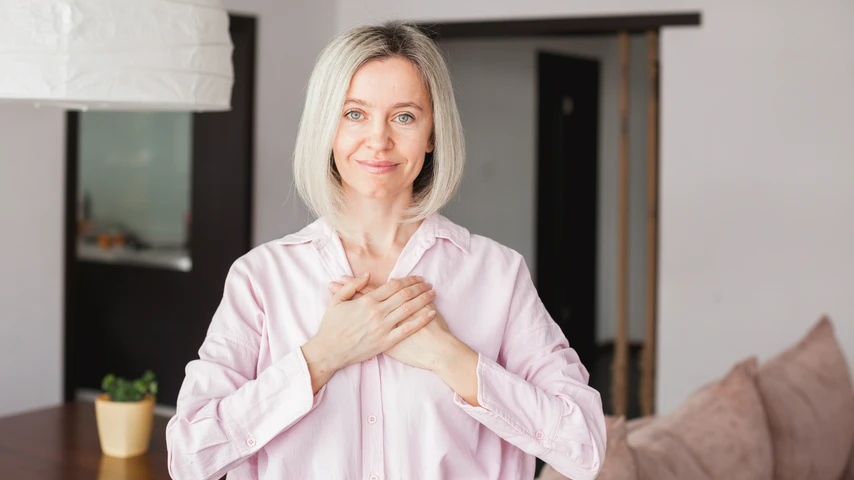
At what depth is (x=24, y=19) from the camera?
1679 mm

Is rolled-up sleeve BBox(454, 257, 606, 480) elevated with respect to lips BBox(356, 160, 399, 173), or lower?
lower

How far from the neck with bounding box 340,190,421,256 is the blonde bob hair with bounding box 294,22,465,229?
0.02 meters

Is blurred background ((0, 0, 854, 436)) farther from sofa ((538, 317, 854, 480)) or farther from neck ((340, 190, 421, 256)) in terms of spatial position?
neck ((340, 190, 421, 256))

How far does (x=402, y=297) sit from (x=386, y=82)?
0.30 meters

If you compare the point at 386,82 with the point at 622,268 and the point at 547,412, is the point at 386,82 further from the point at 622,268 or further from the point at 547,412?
the point at 622,268

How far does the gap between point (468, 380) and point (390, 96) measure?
40 centimetres

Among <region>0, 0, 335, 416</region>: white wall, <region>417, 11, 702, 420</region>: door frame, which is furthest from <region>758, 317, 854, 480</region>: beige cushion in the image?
<region>0, 0, 335, 416</region>: white wall

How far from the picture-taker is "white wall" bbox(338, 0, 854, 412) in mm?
4430

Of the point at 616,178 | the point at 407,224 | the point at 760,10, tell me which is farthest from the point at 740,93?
the point at 407,224

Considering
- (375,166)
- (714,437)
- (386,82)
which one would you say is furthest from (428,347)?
(714,437)

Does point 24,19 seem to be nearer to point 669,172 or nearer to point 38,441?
point 38,441

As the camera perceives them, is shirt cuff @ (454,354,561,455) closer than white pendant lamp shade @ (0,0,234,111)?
Yes

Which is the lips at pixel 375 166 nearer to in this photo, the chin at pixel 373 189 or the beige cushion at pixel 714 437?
the chin at pixel 373 189

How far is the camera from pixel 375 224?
1484 mm
